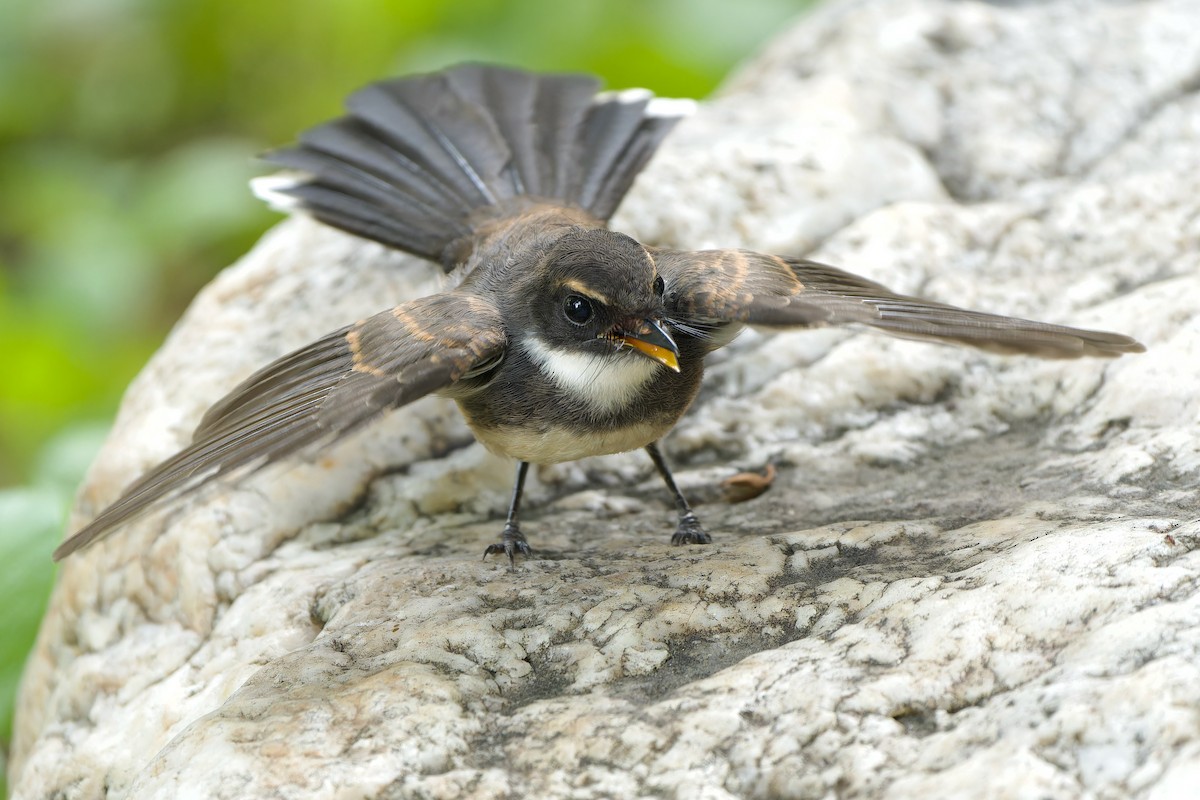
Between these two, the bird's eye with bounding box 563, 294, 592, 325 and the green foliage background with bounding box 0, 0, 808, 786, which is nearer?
the bird's eye with bounding box 563, 294, 592, 325

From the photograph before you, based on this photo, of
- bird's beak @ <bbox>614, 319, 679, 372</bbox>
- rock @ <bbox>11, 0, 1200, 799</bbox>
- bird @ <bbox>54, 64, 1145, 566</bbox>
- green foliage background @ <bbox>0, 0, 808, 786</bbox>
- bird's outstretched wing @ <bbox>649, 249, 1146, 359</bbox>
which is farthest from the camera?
green foliage background @ <bbox>0, 0, 808, 786</bbox>

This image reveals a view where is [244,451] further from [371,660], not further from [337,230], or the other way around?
[337,230]

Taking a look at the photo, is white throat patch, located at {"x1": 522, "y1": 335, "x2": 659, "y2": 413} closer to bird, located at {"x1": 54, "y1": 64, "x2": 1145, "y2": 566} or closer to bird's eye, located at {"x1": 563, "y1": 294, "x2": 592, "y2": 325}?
bird, located at {"x1": 54, "y1": 64, "x2": 1145, "y2": 566}

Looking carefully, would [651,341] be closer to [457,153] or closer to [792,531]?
[792,531]

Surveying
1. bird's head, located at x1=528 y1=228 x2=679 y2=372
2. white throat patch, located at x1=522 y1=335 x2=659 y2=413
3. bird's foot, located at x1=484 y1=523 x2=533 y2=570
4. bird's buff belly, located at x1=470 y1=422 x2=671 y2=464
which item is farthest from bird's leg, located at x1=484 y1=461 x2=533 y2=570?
bird's head, located at x1=528 y1=228 x2=679 y2=372

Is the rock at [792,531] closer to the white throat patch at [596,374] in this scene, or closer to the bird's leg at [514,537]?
the bird's leg at [514,537]

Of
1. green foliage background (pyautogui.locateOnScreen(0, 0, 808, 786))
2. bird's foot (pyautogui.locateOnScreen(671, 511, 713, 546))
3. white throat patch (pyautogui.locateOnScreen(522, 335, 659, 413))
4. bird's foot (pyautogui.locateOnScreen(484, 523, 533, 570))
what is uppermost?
green foliage background (pyautogui.locateOnScreen(0, 0, 808, 786))

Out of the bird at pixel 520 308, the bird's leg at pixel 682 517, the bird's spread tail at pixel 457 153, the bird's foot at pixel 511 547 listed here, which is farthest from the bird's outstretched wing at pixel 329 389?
the bird's spread tail at pixel 457 153
